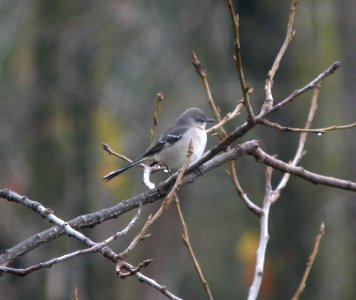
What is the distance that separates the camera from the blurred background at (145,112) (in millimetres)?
8805

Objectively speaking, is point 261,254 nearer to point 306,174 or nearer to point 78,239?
point 306,174

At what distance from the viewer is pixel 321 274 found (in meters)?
8.81

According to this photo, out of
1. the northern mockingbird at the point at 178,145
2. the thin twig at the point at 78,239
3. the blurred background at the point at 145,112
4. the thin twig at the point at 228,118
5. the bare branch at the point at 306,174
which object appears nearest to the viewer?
the thin twig at the point at 78,239

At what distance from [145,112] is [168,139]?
4492 millimetres

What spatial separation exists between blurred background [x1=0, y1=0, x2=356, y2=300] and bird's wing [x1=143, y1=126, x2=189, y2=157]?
2298 millimetres

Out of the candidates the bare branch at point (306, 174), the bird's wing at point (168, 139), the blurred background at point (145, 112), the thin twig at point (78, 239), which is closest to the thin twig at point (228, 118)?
the bare branch at point (306, 174)

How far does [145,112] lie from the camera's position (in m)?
11.0

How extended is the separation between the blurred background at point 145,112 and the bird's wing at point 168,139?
230cm

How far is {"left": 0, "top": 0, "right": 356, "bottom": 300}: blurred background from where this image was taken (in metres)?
8.80

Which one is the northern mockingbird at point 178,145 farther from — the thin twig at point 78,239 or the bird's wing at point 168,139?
the thin twig at point 78,239

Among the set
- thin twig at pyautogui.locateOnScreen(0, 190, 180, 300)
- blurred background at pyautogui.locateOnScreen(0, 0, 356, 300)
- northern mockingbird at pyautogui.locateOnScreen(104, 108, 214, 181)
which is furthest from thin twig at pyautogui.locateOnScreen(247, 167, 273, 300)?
blurred background at pyautogui.locateOnScreen(0, 0, 356, 300)

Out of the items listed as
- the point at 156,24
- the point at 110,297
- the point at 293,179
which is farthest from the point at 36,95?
the point at 293,179

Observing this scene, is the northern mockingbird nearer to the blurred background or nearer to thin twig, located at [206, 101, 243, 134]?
thin twig, located at [206, 101, 243, 134]

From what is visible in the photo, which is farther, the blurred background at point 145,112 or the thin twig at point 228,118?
the blurred background at point 145,112
